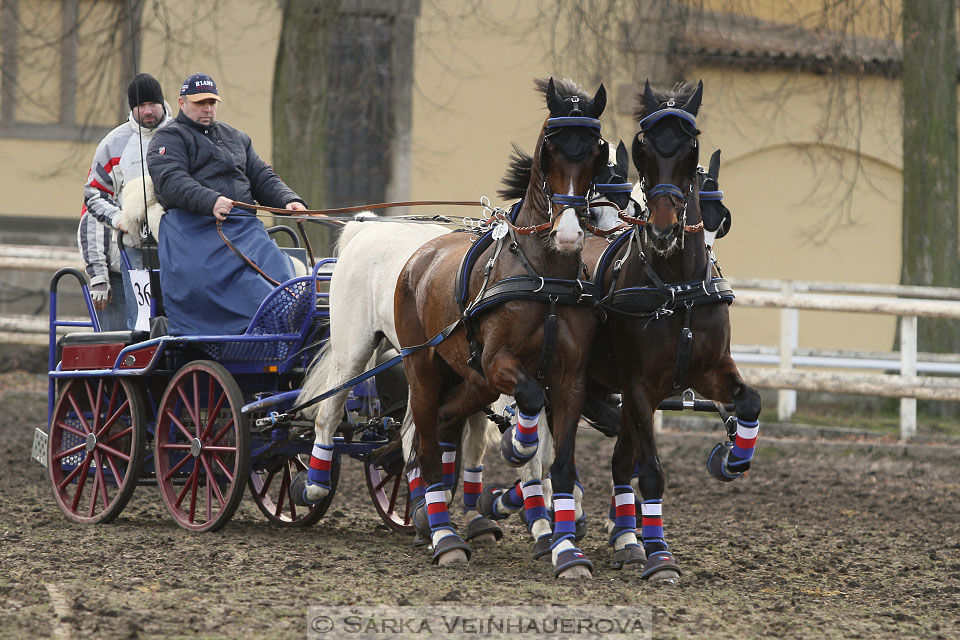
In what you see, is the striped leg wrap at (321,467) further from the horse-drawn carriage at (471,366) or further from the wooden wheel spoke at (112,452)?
the wooden wheel spoke at (112,452)

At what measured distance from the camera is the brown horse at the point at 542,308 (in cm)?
518

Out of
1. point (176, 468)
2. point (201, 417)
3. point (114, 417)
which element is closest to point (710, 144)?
point (201, 417)

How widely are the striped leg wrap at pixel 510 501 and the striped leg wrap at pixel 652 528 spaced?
974mm

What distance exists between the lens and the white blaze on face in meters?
5.10

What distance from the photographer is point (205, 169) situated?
6.92 meters

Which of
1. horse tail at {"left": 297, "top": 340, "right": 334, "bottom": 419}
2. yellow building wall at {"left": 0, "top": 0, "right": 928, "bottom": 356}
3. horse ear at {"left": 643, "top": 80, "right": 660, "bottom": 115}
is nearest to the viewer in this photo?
horse ear at {"left": 643, "top": 80, "right": 660, "bottom": 115}

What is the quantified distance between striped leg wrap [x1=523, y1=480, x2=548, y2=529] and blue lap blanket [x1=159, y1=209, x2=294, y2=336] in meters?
1.80

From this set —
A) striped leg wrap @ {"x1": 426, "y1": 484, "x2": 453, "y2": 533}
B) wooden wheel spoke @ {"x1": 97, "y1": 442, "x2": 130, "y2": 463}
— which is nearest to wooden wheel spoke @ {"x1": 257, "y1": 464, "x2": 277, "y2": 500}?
wooden wheel spoke @ {"x1": 97, "y1": 442, "x2": 130, "y2": 463}

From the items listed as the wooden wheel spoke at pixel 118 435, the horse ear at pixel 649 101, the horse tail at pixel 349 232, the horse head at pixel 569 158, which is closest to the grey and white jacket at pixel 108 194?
the wooden wheel spoke at pixel 118 435

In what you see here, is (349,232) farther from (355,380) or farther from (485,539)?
(485,539)

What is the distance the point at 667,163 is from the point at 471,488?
2283mm

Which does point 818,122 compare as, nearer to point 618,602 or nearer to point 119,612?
point 618,602

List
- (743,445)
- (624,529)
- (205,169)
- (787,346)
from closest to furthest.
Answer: (743,445)
(624,529)
(205,169)
(787,346)

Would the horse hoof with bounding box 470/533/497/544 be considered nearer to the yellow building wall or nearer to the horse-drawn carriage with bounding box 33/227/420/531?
the horse-drawn carriage with bounding box 33/227/420/531
